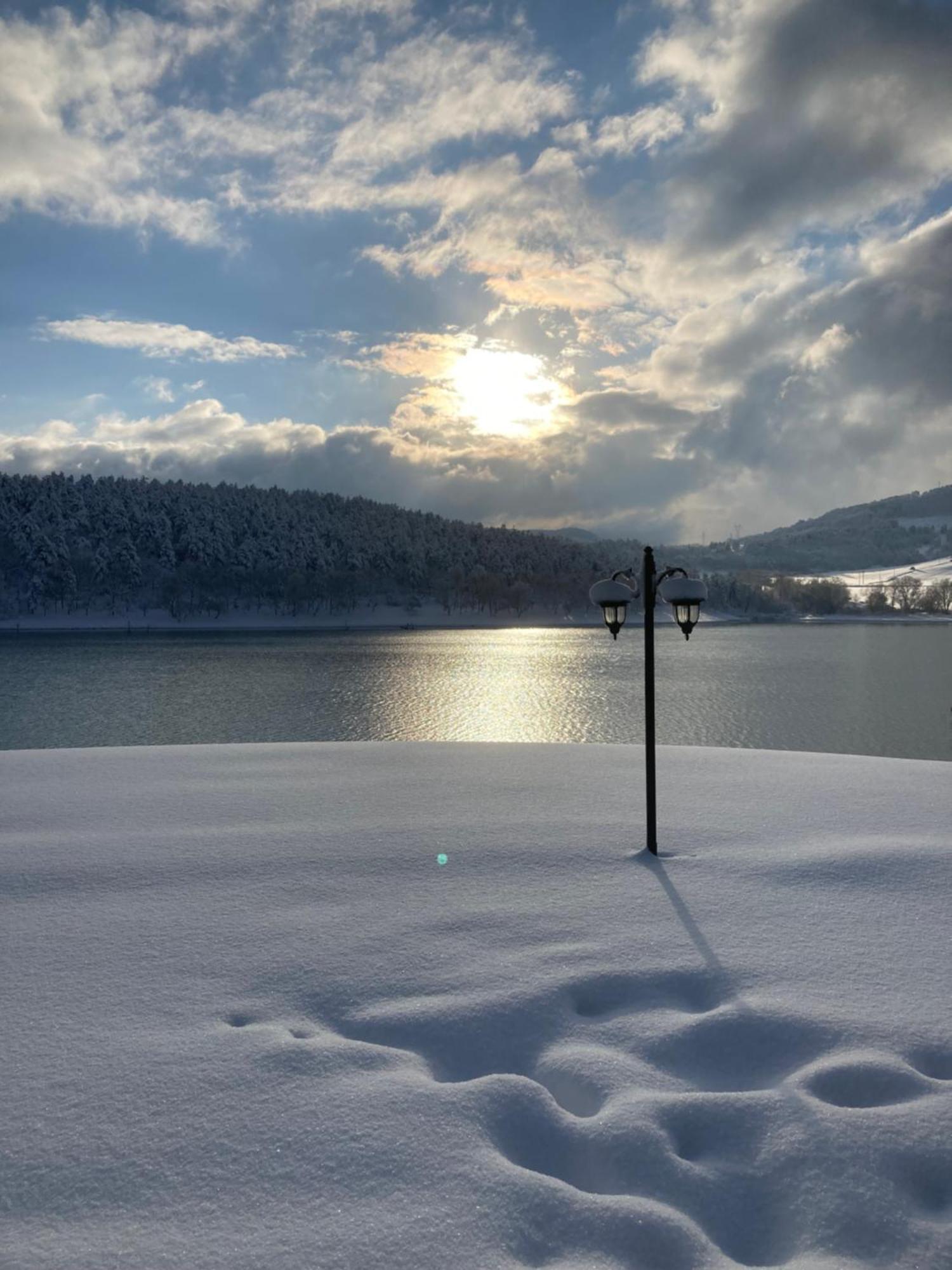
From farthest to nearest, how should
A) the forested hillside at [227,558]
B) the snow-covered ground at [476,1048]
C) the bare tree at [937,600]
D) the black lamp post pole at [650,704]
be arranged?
1. the bare tree at [937,600]
2. the forested hillside at [227,558]
3. the black lamp post pole at [650,704]
4. the snow-covered ground at [476,1048]

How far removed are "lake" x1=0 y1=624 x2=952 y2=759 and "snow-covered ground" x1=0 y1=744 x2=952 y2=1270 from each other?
47.9 ft

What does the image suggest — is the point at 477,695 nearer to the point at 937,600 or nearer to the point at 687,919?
the point at 687,919

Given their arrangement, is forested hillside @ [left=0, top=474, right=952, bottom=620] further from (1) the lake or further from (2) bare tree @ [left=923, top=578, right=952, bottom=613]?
(1) the lake

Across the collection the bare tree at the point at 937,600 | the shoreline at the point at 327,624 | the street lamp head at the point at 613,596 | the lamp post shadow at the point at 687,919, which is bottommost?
the lamp post shadow at the point at 687,919

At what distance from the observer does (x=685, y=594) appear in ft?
28.3

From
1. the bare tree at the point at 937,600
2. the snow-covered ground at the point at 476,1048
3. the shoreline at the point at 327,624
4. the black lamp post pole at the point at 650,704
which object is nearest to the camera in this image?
the snow-covered ground at the point at 476,1048

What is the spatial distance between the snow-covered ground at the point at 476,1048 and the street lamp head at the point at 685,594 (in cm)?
254

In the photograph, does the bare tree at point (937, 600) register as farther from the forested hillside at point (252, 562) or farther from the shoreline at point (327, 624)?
the shoreline at point (327, 624)

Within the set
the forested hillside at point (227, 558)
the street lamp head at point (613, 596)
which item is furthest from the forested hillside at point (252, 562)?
the street lamp head at point (613, 596)

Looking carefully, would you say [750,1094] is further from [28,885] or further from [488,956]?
[28,885]

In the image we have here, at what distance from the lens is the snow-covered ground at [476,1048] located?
3141 mm

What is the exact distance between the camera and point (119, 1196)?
326cm

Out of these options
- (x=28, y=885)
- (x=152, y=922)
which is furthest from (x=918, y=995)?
(x=28, y=885)

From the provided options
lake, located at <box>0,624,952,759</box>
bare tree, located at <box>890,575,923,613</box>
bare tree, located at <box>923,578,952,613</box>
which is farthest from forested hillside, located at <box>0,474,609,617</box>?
bare tree, located at <box>923,578,952,613</box>
